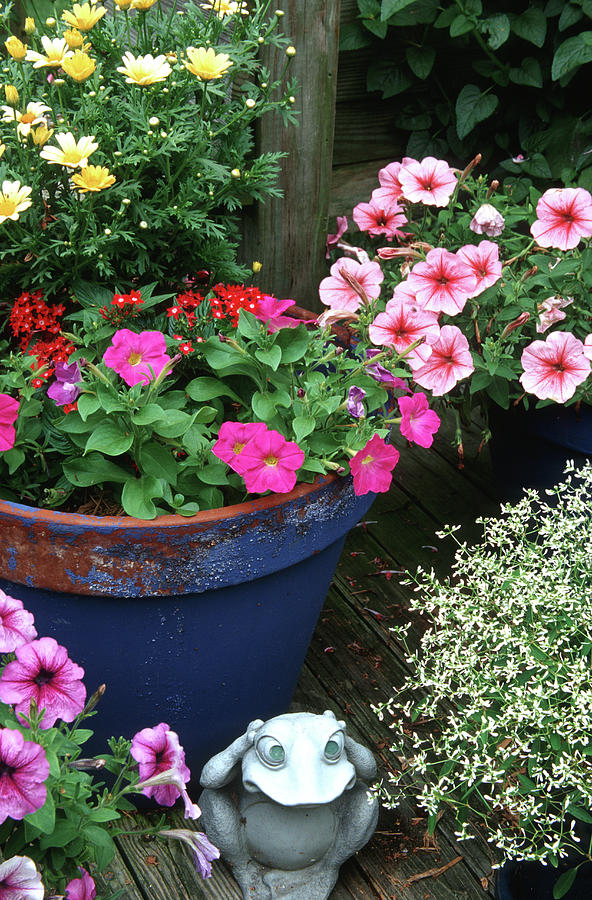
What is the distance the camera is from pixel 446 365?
67.1 inches

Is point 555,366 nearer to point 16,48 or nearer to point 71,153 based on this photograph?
point 71,153

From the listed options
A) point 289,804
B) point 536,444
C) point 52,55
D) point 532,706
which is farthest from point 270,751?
point 52,55

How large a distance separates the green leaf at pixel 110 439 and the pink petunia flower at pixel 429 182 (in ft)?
2.98

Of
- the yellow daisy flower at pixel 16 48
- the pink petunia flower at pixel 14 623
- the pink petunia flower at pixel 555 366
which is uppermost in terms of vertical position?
the yellow daisy flower at pixel 16 48

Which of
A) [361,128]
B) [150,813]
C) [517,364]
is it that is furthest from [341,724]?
[361,128]

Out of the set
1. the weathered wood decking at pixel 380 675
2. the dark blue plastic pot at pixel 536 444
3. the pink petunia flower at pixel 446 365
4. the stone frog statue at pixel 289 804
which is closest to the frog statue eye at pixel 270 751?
the stone frog statue at pixel 289 804

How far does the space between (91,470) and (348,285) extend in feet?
2.22

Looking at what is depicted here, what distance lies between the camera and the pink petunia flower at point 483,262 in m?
1.75

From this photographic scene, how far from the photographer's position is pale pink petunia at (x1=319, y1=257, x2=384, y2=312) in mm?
1789

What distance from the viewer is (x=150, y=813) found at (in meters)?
1.64

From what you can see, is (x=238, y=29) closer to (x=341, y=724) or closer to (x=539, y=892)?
(x=341, y=724)

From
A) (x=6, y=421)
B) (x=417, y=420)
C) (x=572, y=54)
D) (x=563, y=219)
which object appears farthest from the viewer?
(x=572, y=54)

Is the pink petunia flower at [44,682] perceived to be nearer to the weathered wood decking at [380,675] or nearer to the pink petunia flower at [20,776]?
the pink petunia flower at [20,776]

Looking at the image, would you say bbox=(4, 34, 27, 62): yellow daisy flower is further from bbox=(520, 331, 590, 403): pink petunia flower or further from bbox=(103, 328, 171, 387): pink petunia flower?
bbox=(520, 331, 590, 403): pink petunia flower
